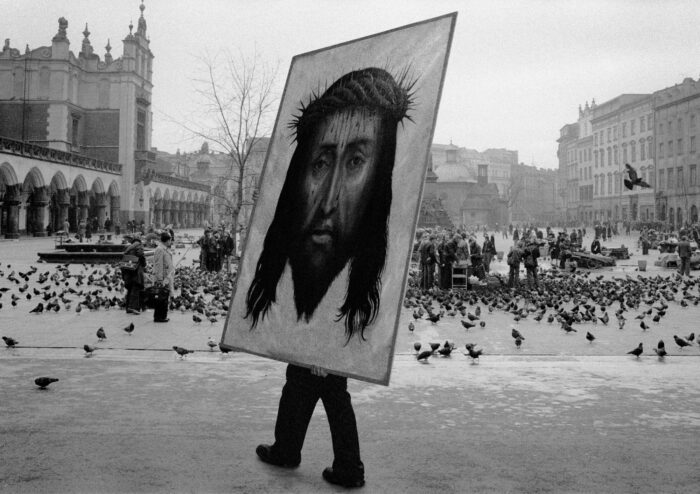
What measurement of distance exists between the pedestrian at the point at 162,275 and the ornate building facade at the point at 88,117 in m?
37.5

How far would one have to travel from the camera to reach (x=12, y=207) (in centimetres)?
3884

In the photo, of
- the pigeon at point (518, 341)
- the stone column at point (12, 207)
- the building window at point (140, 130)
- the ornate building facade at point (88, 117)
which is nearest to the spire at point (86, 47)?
the ornate building facade at point (88, 117)

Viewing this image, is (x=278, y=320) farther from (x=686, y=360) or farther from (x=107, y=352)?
(x=686, y=360)

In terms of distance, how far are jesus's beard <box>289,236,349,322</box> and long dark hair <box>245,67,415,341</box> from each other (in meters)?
0.11

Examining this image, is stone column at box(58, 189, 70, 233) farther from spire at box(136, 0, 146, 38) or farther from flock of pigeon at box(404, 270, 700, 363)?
flock of pigeon at box(404, 270, 700, 363)

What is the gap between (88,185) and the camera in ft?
160

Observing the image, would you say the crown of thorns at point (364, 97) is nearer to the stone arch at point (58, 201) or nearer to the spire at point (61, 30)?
the stone arch at point (58, 201)

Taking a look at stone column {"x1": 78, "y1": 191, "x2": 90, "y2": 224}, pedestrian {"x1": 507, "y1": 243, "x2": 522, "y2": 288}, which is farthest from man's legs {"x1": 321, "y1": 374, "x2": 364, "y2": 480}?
stone column {"x1": 78, "y1": 191, "x2": 90, "y2": 224}

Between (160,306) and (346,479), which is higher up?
(160,306)

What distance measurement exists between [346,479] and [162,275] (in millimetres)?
8012

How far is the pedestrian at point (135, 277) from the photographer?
42.3 ft

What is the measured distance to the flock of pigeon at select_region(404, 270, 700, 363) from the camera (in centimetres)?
1000

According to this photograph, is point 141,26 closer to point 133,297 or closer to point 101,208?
point 101,208

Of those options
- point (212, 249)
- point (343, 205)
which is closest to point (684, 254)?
point (212, 249)
